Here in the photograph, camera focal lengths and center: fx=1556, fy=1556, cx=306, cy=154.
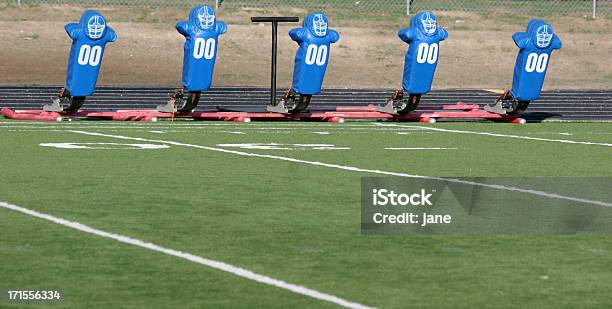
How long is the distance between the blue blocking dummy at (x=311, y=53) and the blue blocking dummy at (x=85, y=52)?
2.95m

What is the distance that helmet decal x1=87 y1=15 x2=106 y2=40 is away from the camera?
78.1 feet

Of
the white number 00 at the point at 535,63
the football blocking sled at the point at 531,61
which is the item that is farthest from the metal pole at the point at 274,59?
the white number 00 at the point at 535,63

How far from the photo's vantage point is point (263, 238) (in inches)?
393

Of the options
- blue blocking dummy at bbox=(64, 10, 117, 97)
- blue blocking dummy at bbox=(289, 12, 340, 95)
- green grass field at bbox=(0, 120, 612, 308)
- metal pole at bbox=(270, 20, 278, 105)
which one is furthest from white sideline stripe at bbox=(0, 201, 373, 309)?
metal pole at bbox=(270, 20, 278, 105)

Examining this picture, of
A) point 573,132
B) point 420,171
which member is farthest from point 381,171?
point 573,132

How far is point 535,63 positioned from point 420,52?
195cm

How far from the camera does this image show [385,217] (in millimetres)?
11055

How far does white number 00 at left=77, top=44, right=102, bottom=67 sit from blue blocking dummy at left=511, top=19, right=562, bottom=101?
260 inches

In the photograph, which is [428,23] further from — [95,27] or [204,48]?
[95,27]

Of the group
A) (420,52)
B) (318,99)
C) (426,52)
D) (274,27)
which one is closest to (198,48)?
(274,27)

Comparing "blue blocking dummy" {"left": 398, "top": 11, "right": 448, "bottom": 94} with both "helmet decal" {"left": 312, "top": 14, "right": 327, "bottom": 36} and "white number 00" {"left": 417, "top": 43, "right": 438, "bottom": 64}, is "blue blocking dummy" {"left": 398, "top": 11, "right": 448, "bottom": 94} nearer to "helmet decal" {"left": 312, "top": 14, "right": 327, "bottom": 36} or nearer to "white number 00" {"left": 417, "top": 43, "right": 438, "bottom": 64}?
"white number 00" {"left": 417, "top": 43, "right": 438, "bottom": 64}

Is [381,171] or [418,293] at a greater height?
[381,171]

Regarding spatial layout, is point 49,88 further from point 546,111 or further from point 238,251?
point 238,251

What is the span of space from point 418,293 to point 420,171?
700 centimetres
